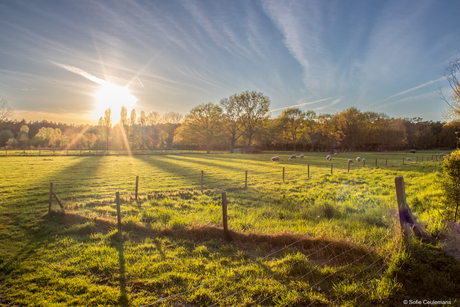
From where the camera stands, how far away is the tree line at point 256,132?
70.5m

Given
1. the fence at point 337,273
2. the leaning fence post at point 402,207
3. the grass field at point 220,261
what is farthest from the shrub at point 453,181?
the leaning fence post at point 402,207

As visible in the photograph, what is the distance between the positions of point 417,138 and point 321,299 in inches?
5017

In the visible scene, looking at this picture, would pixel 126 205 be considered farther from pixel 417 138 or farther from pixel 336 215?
pixel 417 138

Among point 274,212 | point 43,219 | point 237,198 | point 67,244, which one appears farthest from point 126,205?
point 274,212

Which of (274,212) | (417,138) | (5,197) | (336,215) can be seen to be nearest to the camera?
Result: (336,215)

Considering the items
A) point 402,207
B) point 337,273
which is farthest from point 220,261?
point 402,207

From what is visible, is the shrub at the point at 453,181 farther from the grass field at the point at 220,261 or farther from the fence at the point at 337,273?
the fence at the point at 337,273

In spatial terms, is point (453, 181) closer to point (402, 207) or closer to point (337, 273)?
point (402, 207)

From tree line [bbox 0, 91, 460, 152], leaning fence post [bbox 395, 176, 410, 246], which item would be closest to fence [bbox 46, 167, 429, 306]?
leaning fence post [bbox 395, 176, 410, 246]

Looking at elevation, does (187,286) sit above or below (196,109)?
below

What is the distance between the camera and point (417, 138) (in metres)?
98.8

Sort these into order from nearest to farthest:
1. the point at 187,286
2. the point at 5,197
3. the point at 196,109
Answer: the point at 187,286, the point at 5,197, the point at 196,109

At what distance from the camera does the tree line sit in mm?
70500

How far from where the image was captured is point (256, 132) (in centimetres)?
7169
